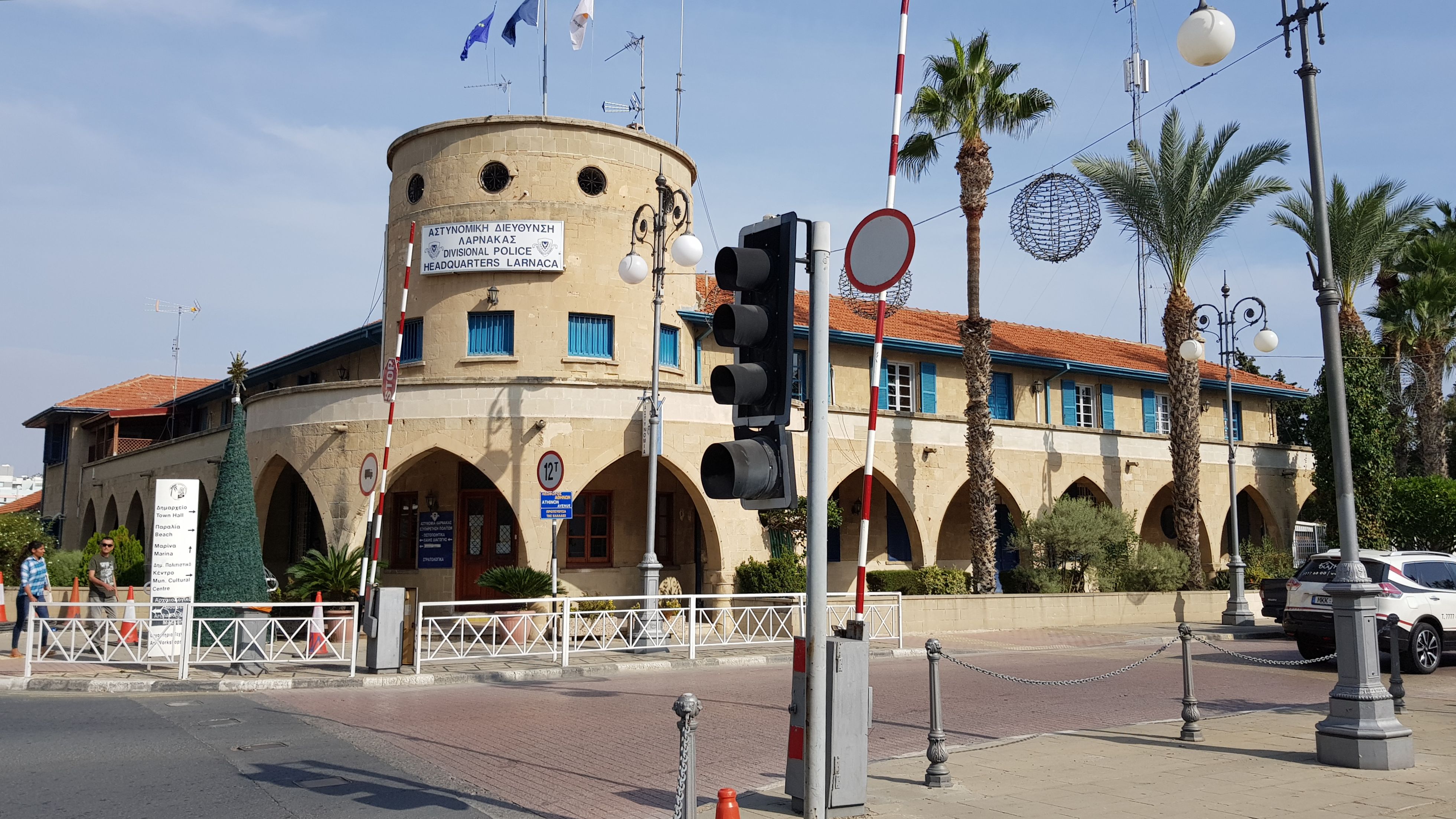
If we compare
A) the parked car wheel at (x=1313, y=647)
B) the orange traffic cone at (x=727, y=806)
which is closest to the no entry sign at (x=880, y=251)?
the orange traffic cone at (x=727, y=806)

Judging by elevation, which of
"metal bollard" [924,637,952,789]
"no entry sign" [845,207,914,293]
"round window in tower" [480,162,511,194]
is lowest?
"metal bollard" [924,637,952,789]

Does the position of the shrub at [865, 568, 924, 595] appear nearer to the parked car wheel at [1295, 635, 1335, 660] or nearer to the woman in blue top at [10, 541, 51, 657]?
the parked car wheel at [1295, 635, 1335, 660]

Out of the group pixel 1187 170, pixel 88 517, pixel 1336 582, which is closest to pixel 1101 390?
pixel 1187 170

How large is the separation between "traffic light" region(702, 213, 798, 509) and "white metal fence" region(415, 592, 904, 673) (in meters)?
9.15

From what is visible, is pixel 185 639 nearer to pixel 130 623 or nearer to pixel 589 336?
pixel 130 623

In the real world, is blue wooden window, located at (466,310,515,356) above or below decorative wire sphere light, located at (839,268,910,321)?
below

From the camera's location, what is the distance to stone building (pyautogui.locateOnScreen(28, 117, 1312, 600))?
2098cm

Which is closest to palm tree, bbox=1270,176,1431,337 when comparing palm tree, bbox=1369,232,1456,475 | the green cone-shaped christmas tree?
palm tree, bbox=1369,232,1456,475

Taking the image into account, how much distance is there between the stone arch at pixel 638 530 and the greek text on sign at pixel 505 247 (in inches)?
175

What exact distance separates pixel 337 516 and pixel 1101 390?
2152cm

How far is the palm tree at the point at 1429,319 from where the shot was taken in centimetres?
3123

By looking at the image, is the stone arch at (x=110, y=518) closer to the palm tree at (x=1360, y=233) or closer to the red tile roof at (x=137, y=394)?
the red tile roof at (x=137, y=394)

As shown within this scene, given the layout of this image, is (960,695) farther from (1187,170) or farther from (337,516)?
(1187,170)

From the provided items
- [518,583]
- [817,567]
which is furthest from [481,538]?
[817,567]
